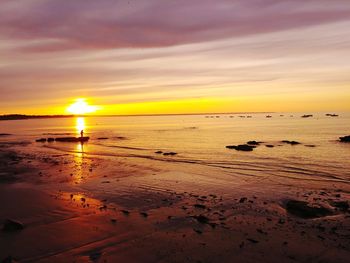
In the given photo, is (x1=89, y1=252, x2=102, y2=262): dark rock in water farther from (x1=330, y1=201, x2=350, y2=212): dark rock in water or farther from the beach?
(x1=330, y1=201, x2=350, y2=212): dark rock in water

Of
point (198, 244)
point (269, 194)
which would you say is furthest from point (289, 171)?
point (198, 244)

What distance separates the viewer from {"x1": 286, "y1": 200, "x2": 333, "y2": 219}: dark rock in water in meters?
16.2

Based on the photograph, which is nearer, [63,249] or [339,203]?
[63,249]

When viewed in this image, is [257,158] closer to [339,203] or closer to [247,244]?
[339,203]

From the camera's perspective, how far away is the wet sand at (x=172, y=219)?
469 inches

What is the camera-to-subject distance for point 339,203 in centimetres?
1823

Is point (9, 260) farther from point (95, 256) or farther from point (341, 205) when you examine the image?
point (341, 205)

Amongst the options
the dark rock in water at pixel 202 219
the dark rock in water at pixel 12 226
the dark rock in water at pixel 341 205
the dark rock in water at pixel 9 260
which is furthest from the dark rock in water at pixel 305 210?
the dark rock in water at pixel 12 226

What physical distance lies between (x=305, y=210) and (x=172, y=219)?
7046mm

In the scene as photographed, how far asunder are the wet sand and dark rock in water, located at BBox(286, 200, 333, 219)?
0.17ft

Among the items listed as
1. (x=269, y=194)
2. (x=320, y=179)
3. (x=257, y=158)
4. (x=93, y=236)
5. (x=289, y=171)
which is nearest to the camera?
(x=93, y=236)

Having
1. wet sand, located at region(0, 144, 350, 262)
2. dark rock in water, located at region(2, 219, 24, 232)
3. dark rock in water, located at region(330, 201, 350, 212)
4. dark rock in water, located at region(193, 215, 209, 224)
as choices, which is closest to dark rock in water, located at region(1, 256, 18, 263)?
wet sand, located at region(0, 144, 350, 262)

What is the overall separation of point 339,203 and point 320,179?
7989mm

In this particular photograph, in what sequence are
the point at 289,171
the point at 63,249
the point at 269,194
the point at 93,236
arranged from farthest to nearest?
the point at 289,171
the point at 269,194
the point at 93,236
the point at 63,249
